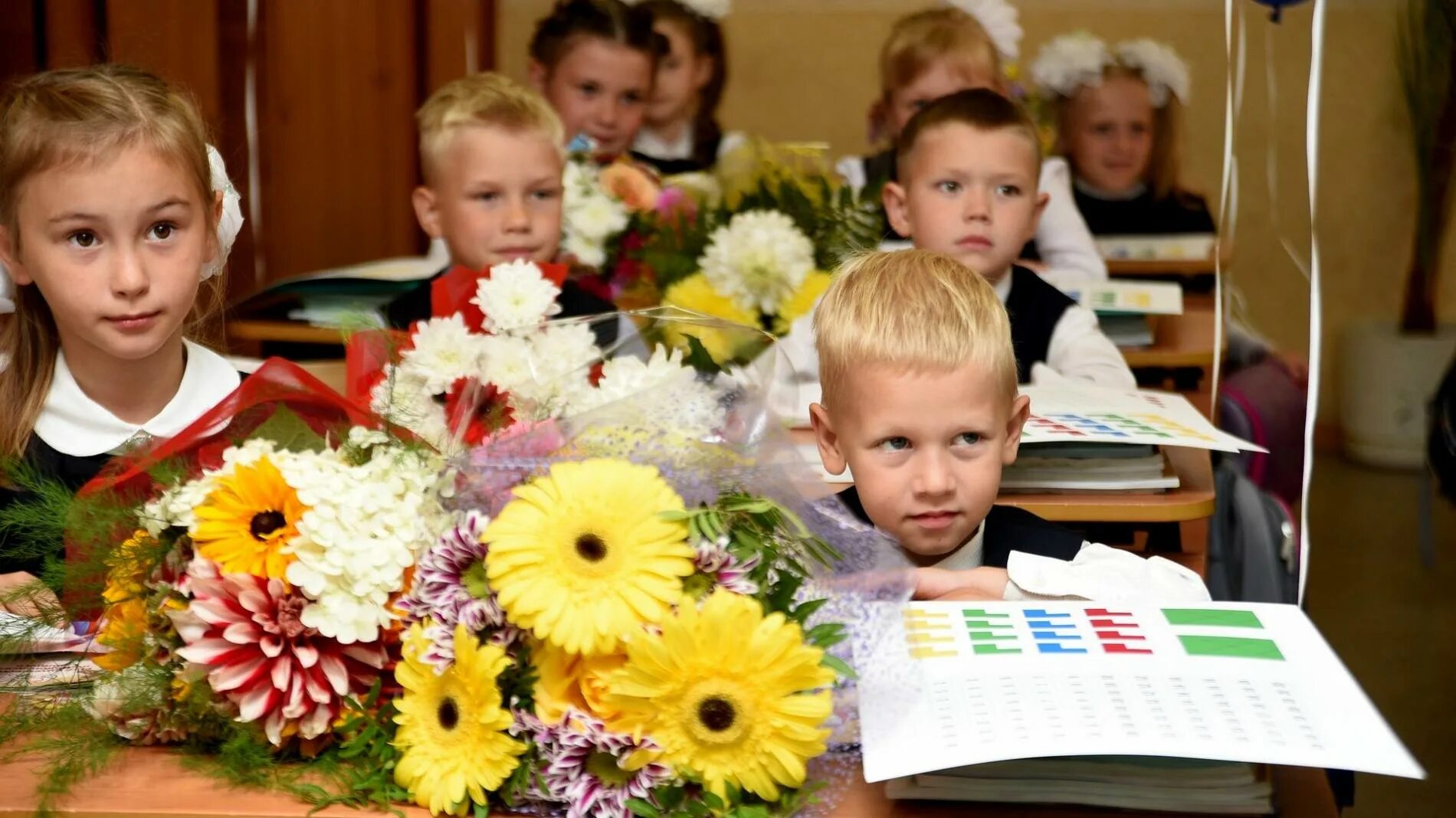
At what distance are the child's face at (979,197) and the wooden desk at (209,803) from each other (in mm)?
1722

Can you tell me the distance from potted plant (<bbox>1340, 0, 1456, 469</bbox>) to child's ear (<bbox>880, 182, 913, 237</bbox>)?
386 centimetres

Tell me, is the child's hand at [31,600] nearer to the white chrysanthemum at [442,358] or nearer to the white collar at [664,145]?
the white chrysanthemum at [442,358]

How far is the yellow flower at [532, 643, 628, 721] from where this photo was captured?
1.04 meters

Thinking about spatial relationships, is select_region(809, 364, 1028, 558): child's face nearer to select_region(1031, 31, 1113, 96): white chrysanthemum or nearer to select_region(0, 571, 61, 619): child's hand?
select_region(0, 571, 61, 619): child's hand

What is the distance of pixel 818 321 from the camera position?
5.54 feet

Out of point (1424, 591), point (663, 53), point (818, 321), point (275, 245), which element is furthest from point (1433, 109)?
point (818, 321)

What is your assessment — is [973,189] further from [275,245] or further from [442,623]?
[275,245]

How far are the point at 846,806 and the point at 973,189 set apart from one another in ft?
6.11

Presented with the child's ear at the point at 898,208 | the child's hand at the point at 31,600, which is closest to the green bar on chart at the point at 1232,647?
the child's hand at the point at 31,600

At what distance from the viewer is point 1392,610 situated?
4293 millimetres

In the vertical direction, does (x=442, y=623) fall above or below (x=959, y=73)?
below

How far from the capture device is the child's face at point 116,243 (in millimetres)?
1627

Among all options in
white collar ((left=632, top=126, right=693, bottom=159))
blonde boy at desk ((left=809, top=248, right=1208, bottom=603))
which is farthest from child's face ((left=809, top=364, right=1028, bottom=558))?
white collar ((left=632, top=126, right=693, bottom=159))

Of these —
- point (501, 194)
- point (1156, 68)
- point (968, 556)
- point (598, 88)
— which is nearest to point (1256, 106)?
point (1156, 68)
